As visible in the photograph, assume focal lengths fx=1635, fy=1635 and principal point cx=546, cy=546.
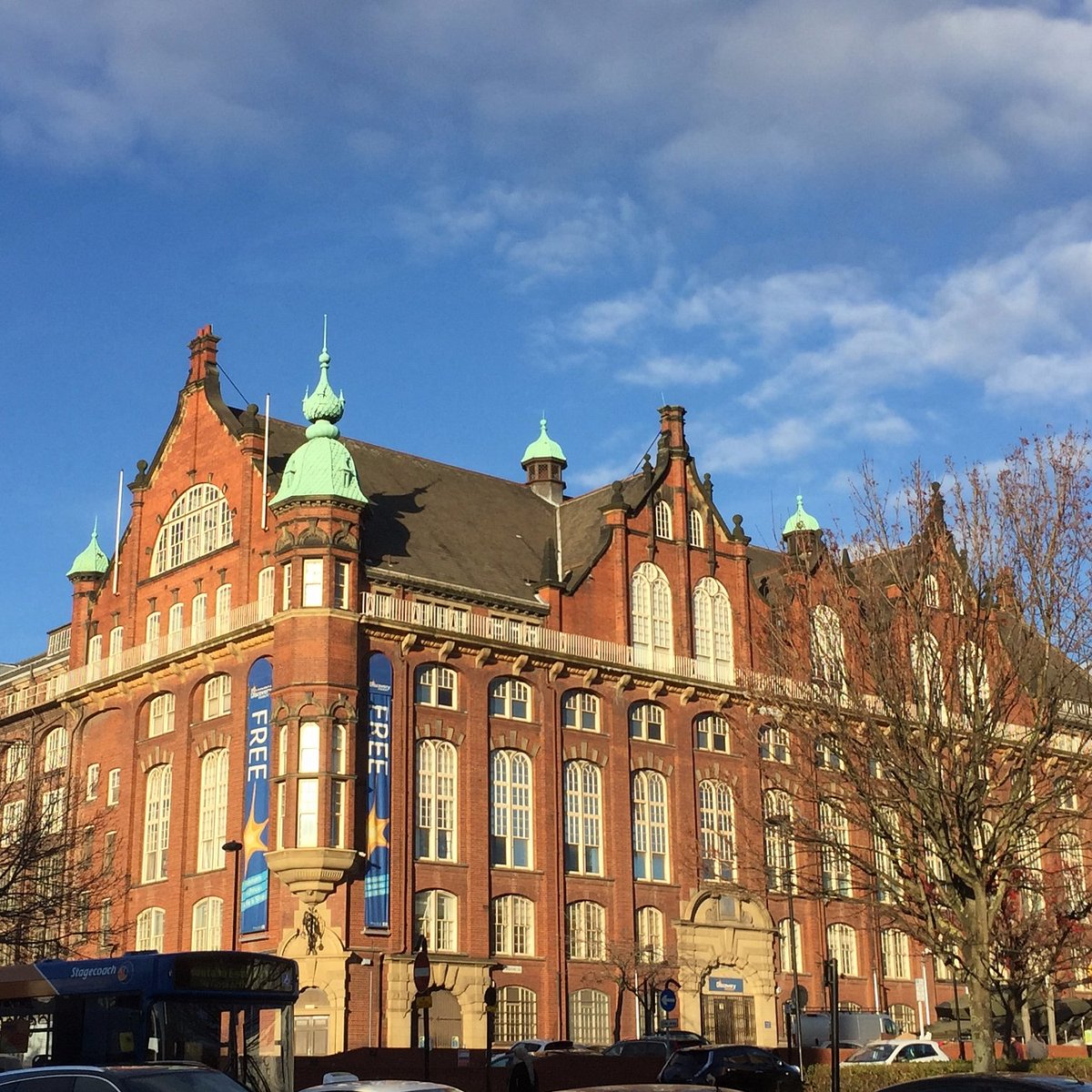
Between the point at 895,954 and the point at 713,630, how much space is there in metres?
15.0

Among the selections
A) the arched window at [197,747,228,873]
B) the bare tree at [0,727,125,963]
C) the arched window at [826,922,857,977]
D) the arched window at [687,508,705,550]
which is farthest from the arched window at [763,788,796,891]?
the bare tree at [0,727,125,963]

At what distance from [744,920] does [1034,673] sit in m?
29.2

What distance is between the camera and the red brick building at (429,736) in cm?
5156

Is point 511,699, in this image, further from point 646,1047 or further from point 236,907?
point 646,1047

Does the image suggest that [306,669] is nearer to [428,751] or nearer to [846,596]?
[428,751]

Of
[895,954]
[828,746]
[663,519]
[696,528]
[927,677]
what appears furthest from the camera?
[895,954]

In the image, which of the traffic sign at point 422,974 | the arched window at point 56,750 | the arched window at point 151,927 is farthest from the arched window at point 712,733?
the traffic sign at point 422,974

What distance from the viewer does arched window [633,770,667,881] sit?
192ft

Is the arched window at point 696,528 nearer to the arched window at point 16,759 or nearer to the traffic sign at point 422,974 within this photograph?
the arched window at point 16,759

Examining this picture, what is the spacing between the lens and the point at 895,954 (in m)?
64.9

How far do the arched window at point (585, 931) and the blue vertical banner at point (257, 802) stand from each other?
10.6 meters

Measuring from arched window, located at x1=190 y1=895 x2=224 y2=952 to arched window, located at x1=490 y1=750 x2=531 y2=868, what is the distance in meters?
9.11

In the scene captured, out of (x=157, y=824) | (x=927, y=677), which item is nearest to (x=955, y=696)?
(x=927, y=677)

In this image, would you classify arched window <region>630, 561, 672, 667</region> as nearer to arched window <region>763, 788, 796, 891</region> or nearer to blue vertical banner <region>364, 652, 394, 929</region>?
arched window <region>763, 788, 796, 891</region>
